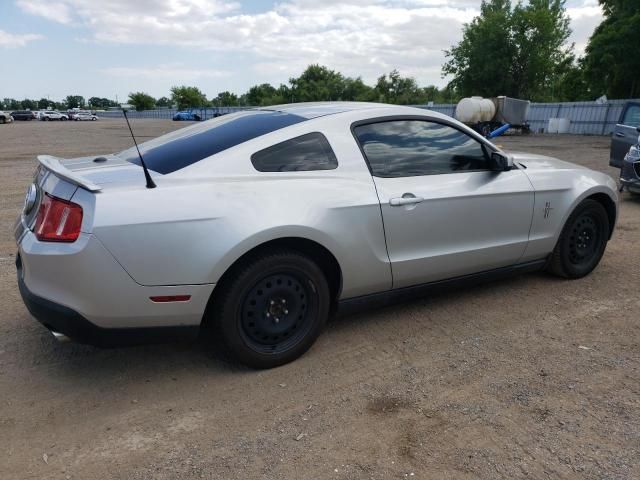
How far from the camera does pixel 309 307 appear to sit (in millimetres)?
3158

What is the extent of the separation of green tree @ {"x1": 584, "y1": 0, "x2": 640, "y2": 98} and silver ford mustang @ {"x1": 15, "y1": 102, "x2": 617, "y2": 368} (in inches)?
1095

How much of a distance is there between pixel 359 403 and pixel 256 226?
111 centimetres

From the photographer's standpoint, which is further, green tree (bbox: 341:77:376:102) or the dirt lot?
green tree (bbox: 341:77:376:102)

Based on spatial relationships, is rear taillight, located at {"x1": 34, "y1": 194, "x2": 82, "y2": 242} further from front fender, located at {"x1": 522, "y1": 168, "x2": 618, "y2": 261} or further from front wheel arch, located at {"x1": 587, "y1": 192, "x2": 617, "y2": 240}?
front wheel arch, located at {"x1": 587, "y1": 192, "x2": 617, "y2": 240}

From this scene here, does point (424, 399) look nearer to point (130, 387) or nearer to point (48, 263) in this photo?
point (130, 387)

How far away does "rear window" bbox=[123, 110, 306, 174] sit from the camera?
3021 mm

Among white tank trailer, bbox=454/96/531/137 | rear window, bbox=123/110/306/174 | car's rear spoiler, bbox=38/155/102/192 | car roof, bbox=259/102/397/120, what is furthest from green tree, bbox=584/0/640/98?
car's rear spoiler, bbox=38/155/102/192

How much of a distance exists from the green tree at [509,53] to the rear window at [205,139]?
4255 centimetres

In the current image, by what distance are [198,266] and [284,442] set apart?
0.98 m

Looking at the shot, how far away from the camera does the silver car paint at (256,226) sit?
256cm

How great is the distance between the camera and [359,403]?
277cm

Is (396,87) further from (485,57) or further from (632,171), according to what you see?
(632,171)

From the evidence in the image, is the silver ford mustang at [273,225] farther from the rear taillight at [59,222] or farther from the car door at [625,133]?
the car door at [625,133]

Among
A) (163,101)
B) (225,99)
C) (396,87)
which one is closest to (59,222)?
(396,87)
